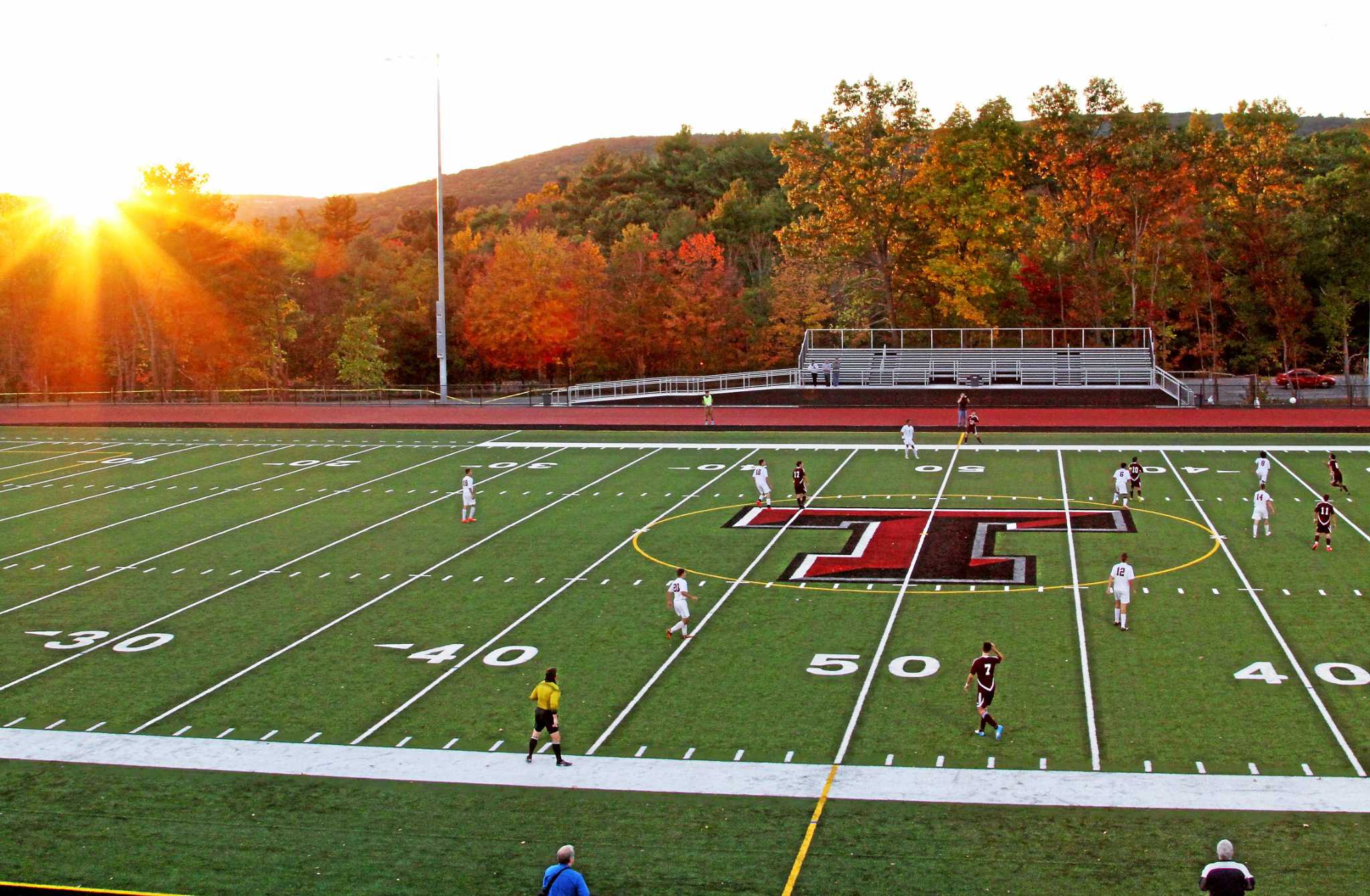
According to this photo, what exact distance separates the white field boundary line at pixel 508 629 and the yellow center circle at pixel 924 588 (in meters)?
0.41

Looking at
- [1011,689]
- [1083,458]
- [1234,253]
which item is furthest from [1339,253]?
[1011,689]

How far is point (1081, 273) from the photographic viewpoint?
71188 mm

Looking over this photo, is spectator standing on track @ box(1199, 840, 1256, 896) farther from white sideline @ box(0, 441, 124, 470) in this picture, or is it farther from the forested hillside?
the forested hillside

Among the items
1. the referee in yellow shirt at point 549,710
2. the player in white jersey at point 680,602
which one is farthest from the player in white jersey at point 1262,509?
the referee in yellow shirt at point 549,710

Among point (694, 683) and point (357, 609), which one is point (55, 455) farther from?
point (694, 683)

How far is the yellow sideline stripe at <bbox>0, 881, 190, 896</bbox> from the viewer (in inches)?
502

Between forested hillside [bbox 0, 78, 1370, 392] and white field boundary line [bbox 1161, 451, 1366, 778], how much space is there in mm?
36302

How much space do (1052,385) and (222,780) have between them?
48.7 metres

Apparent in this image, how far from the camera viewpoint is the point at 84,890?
→ 12.9 metres

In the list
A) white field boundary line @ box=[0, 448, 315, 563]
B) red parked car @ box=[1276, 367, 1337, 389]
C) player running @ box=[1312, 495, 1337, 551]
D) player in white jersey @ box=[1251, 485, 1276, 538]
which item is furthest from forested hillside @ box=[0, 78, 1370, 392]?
player running @ box=[1312, 495, 1337, 551]

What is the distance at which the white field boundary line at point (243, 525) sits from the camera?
2725cm

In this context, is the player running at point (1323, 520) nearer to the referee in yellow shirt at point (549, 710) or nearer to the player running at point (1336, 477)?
the player running at point (1336, 477)

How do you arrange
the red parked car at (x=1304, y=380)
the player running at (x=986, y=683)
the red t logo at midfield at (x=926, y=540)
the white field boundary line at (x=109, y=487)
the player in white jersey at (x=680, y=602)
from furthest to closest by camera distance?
the red parked car at (x=1304, y=380) → the white field boundary line at (x=109, y=487) → the red t logo at midfield at (x=926, y=540) → the player in white jersey at (x=680, y=602) → the player running at (x=986, y=683)

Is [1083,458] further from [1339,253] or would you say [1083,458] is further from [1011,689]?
[1339,253]
